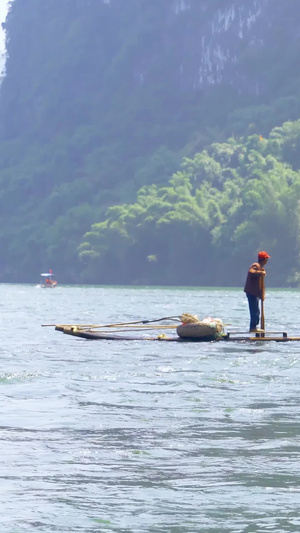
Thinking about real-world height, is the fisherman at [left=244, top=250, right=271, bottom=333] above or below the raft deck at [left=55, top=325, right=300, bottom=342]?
above

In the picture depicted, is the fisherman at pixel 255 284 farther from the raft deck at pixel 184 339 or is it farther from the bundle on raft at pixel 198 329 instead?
the bundle on raft at pixel 198 329

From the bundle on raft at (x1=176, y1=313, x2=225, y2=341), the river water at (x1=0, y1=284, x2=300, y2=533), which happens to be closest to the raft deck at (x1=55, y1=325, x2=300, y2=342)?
the bundle on raft at (x1=176, y1=313, x2=225, y2=341)

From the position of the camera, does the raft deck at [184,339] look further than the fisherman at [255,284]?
No

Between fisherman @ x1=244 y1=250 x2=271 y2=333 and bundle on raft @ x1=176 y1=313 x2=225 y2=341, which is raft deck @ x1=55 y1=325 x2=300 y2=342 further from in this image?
fisherman @ x1=244 y1=250 x2=271 y2=333

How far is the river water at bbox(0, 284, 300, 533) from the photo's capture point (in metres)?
11.3

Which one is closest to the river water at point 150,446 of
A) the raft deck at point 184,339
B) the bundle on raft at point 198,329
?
the raft deck at point 184,339

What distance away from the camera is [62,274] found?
168 metres

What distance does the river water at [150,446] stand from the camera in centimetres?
1129

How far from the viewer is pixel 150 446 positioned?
14523mm

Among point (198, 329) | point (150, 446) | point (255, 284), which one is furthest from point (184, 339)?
point (150, 446)

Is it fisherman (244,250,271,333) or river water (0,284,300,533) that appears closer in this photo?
river water (0,284,300,533)

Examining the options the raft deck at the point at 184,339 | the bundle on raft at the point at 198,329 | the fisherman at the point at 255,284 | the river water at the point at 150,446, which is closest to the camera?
the river water at the point at 150,446

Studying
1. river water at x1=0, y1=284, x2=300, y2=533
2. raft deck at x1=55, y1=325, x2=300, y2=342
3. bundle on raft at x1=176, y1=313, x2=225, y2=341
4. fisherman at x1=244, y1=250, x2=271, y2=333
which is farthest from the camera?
fisherman at x1=244, y1=250, x2=271, y2=333

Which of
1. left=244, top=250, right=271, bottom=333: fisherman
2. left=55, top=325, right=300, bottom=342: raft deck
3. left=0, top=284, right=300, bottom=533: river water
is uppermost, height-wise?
left=244, top=250, right=271, bottom=333: fisherman
